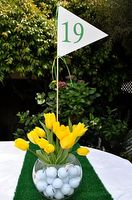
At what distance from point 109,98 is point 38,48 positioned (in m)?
1.12

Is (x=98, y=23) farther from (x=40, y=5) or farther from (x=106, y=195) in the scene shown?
(x=106, y=195)

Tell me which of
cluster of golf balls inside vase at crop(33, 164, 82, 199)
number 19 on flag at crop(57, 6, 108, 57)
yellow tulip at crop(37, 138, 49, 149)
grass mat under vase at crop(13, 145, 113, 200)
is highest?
number 19 on flag at crop(57, 6, 108, 57)

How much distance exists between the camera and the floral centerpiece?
1.67 m

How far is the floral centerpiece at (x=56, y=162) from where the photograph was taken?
1.67 meters

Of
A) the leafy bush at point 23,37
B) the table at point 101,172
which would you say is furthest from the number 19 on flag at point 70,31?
the leafy bush at point 23,37

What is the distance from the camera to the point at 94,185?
200 cm

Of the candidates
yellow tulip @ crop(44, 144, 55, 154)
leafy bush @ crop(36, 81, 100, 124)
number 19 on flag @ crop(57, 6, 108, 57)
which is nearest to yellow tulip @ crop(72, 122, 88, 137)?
yellow tulip @ crop(44, 144, 55, 154)

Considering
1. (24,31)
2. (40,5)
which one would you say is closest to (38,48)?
(24,31)

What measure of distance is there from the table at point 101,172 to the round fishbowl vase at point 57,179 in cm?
20

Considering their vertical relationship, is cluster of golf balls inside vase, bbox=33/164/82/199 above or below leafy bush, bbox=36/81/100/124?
below

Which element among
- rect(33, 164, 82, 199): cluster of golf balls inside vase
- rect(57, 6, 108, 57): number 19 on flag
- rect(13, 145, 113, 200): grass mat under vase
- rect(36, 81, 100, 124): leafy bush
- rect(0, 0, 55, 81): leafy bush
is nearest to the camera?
rect(33, 164, 82, 199): cluster of golf balls inside vase

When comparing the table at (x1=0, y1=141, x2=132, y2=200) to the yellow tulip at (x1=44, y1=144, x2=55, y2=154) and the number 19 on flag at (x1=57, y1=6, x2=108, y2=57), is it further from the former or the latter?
Answer: the number 19 on flag at (x1=57, y1=6, x2=108, y2=57)

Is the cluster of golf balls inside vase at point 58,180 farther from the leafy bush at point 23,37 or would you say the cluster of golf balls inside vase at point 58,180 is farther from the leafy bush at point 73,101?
the leafy bush at point 23,37

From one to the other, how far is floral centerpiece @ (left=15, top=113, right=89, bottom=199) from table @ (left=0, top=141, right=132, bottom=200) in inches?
8.7
